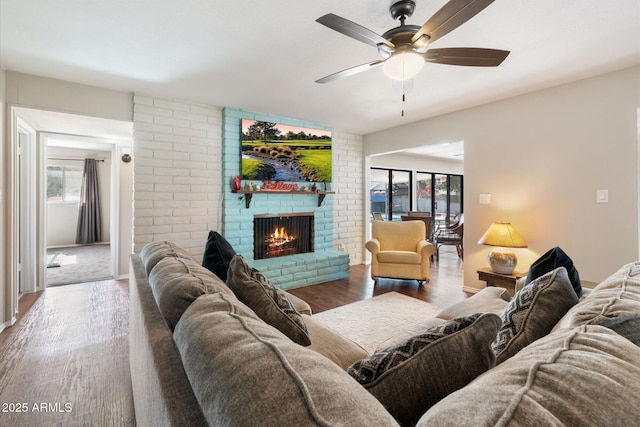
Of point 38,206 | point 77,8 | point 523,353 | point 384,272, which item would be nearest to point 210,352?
point 523,353

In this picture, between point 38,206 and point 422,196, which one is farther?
point 422,196

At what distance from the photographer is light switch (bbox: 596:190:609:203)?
2.74 meters

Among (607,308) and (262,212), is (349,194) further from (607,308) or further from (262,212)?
(607,308)

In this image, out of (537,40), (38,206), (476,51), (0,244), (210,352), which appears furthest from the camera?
(38,206)

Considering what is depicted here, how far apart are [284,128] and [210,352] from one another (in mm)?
4023

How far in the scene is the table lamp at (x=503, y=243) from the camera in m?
3.09

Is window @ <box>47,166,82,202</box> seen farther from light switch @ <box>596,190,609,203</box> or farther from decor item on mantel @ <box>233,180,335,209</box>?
light switch @ <box>596,190,609,203</box>

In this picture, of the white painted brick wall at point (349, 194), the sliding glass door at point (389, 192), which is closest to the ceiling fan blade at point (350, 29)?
the white painted brick wall at point (349, 194)

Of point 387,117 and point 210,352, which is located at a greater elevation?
point 387,117

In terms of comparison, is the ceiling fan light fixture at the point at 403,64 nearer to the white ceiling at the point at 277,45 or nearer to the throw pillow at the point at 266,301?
the white ceiling at the point at 277,45

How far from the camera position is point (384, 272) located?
3.96m

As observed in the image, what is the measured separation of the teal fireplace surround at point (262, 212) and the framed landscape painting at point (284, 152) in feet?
0.35

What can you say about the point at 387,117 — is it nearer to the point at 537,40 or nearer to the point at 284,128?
the point at 284,128

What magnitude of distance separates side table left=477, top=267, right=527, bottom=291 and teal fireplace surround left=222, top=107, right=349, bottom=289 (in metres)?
1.86
